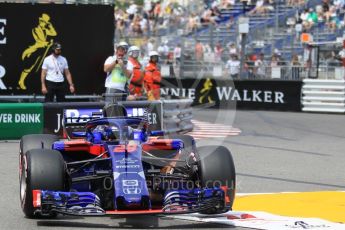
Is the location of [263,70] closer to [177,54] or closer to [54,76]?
[177,54]

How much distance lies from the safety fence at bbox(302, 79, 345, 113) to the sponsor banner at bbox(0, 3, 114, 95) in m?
6.82

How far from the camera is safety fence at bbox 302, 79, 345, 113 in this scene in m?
22.9

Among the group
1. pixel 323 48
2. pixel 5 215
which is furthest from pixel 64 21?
pixel 5 215

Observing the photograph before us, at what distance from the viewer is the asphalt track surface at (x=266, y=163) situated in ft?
25.5

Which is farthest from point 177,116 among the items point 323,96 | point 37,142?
point 37,142

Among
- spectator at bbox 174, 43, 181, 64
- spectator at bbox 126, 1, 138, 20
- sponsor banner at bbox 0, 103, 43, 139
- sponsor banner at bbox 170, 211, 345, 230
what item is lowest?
sponsor banner at bbox 170, 211, 345, 230

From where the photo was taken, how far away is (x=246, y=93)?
24.2 meters

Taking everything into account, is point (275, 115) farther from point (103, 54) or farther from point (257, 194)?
point (257, 194)

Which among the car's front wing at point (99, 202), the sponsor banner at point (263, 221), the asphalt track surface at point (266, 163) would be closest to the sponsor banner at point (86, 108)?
the asphalt track surface at point (266, 163)

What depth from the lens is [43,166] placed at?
7.61 m

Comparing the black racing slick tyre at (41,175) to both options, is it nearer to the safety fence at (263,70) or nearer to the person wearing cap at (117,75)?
the person wearing cap at (117,75)

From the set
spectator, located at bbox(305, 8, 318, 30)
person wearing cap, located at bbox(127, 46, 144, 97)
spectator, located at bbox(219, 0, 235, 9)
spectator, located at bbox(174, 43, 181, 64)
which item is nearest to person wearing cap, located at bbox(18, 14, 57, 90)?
person wearing cap, located at bbox(127, 46, 144, 97)

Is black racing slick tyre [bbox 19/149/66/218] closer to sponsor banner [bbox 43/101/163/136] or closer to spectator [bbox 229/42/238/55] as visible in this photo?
sponsor banner [bbox 43/101/163/136]

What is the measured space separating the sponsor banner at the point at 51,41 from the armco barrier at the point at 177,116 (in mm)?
1985
